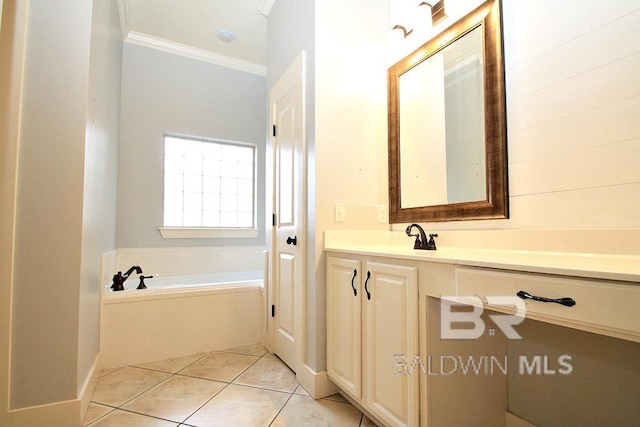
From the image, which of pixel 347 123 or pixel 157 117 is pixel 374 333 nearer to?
pixel 347 123

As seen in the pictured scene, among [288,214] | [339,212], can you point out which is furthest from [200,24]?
[339,212]

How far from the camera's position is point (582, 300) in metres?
0.70

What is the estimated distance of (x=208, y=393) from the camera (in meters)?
1.73

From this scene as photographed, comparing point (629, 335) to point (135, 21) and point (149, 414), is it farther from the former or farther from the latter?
point (135, 21)

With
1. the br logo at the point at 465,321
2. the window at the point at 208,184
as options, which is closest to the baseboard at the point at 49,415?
the br logo at the point at 465,321

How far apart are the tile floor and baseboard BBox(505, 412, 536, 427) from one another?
610 mm

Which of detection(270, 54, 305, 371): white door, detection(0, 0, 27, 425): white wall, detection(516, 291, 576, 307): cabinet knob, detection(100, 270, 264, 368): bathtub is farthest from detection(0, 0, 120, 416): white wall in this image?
detection(516, 291, 576, 307): cabinet knob

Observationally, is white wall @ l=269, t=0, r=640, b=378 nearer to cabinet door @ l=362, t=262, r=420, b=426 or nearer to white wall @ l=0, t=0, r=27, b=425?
cabinet door @ l=362, t=262, r=420, b=426

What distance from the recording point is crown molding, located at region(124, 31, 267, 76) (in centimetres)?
316

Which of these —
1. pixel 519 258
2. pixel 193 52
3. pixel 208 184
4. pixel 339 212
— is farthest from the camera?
pixel 208 184

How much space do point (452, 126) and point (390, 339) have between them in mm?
1150

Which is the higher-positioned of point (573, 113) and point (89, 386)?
point (573, 113)

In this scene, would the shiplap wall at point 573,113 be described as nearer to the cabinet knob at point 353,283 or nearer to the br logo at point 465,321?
the br logo at point 465,321

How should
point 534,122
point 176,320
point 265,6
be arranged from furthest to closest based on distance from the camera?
point 265,6, point 176,320, point 534,122
